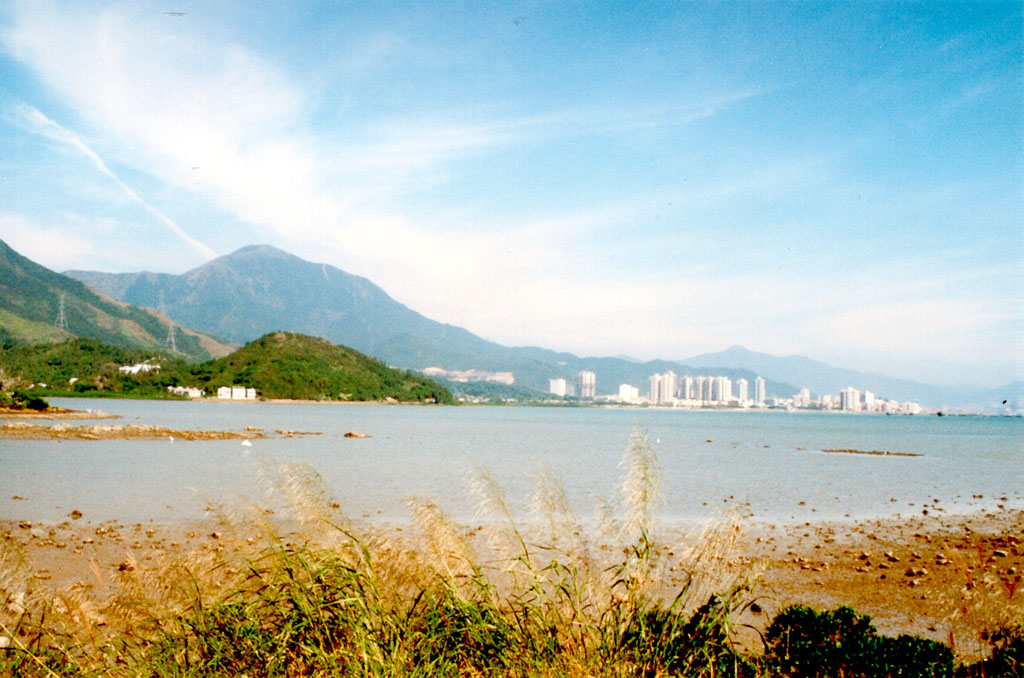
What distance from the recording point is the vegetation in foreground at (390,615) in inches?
169

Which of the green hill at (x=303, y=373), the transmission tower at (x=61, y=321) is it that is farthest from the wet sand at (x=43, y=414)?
the transmission tower at (x=61, y=321)

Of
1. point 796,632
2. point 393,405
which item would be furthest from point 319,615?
point 393,405

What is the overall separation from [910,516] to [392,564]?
63.5 feet

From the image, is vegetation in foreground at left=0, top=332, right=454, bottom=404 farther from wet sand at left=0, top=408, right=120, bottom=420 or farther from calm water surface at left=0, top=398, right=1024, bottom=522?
calm water surface at left=0, top=398, right=1024, bottom=522

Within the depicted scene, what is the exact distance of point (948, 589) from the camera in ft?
36.2

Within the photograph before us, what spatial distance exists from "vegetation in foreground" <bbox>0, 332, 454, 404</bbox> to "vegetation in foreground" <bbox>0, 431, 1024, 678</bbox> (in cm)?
13020

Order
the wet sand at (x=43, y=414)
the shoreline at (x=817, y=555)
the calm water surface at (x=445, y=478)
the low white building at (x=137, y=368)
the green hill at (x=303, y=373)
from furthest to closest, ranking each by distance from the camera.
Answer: the green hill at (x=303, y=373)
the low white building at (x=137, y=368)
the wet sand at (x=43, y=414)
the calm water surface at (x=445, y=478)
the shoreline at (x=817, y=555)

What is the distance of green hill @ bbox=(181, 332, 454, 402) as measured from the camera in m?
134

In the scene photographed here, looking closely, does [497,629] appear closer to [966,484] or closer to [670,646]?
[670,646]

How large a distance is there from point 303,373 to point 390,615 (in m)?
141

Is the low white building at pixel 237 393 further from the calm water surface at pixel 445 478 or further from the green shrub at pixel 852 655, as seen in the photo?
the green shrub at pixel 852 655

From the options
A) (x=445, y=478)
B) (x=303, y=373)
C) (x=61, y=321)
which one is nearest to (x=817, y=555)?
(x=445, y=478)

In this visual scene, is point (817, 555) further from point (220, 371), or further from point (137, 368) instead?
point (137, 368)

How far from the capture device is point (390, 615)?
14.6 ft
